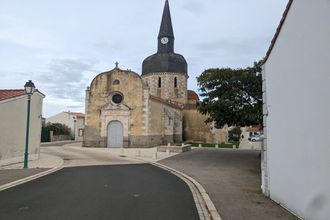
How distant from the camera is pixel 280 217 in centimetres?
700

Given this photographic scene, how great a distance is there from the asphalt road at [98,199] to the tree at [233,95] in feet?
27.7

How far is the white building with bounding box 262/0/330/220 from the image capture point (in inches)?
229

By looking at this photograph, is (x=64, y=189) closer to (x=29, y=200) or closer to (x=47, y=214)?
(x=29, y=200)

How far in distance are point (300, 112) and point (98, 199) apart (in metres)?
4.99

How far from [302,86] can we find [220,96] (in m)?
14.3

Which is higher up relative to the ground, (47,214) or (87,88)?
(87,88)

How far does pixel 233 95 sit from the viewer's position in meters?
20.6

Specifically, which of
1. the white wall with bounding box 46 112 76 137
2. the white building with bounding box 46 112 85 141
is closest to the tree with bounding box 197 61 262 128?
the white building with bounding box 46 112 85 141

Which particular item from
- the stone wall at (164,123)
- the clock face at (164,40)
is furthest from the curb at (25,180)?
the clock face at (164,40)

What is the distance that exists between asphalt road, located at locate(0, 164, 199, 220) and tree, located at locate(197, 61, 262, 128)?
8.45 m

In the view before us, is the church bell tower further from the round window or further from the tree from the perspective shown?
the tree

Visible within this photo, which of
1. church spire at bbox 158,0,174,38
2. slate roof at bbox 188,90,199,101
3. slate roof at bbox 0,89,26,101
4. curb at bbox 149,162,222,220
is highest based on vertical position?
church spire at bbox 158,0,174,38

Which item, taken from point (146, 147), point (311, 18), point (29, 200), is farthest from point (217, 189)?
point (146, 147)

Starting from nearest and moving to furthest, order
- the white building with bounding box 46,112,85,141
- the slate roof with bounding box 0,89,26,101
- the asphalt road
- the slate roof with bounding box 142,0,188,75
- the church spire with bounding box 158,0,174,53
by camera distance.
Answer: the asphalt road, the slate roof with bounding box 0,89,26,101, the slate roof with bounding box 142,0,188,75, the church spire with bounding box 158,0,174,53, the white building with bounding box 46,112,85,141
